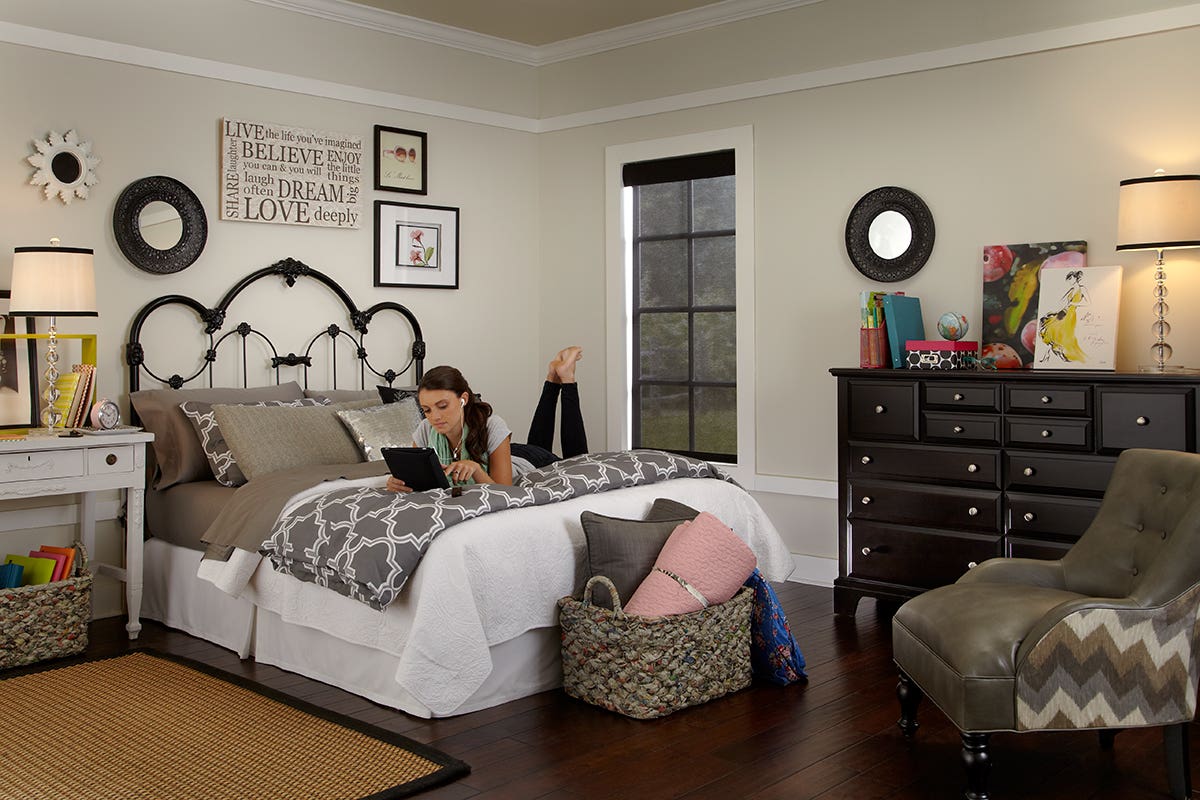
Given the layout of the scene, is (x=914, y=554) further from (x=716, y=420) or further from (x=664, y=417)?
(x=664, y=417)

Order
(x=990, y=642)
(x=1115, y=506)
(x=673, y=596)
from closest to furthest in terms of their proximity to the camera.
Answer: (x=990, y=642), (x=1115, y=506), (x=673, y=596)

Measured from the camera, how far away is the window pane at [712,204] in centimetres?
562

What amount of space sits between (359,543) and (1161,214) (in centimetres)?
301

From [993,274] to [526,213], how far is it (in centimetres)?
276

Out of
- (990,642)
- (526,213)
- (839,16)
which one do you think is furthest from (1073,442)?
(526,213)

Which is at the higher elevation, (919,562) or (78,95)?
(78,95)

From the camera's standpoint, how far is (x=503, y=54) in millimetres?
6133

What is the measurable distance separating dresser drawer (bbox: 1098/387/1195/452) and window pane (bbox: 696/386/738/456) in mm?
2054

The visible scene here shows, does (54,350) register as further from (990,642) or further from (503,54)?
(990,642)

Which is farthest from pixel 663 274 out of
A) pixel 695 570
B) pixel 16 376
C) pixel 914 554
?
pixel 16 376

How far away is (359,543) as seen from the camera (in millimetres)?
3316

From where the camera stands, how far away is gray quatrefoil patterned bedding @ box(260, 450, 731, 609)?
10.6 feet

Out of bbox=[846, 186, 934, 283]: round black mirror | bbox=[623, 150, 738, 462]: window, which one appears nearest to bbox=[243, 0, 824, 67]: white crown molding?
bbox=[623, 150, 738, 462]: window

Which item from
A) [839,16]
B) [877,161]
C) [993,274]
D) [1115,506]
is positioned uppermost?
[839,16]
